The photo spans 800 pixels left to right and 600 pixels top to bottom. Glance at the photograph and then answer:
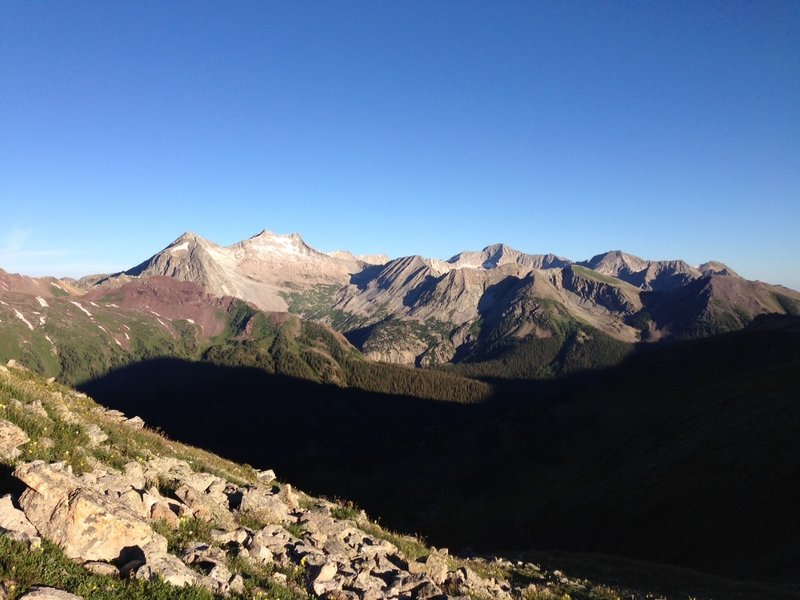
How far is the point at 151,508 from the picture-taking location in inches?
576

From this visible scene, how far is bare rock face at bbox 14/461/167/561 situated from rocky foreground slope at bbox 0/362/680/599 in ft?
0.09

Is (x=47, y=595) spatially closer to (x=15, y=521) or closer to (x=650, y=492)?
(x=15, y=521)

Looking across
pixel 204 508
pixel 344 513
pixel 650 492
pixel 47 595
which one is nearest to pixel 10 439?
pixel 204 508

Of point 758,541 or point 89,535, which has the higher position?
point 89,535

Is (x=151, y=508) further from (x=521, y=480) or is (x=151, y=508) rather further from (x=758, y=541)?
(x=521, y=480)

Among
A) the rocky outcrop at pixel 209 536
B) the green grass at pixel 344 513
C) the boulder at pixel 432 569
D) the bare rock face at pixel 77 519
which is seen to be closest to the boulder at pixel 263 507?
the rocky outcrop at pixel 209 536

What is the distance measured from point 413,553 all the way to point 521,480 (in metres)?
117

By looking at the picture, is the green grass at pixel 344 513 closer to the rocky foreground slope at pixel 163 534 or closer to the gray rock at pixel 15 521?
the rocky foreground slope at pixel 163 534

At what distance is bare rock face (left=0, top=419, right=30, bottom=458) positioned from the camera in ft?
45.9

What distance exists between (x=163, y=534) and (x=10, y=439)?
6016mm

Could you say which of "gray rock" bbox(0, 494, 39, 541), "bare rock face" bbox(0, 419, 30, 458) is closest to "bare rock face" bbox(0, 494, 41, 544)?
"gray rock" bbox(0, 494, 39, 541)

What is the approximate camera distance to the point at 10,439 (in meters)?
14.6

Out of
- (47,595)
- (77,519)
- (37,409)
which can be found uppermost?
(37,409)

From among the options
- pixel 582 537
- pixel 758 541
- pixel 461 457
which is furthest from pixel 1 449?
pixel 461 457
